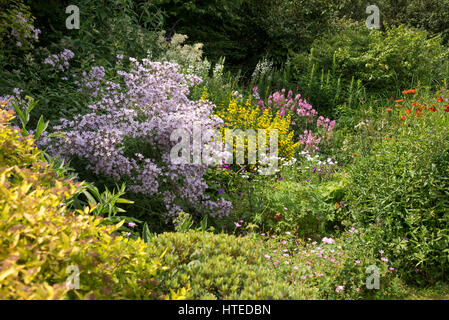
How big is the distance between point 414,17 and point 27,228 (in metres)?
19.7

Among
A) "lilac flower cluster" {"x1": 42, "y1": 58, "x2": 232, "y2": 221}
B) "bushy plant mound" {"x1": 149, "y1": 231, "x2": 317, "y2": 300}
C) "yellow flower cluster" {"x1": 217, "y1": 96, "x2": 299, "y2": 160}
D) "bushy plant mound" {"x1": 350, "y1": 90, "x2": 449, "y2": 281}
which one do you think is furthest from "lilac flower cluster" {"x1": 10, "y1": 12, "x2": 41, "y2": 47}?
"bushy plant mound" {"x1": 350, "y1": 90, "x2": 449, "y2": 281}

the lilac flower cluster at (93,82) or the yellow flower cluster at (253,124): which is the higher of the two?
the lilac flower cluster at (93,82)

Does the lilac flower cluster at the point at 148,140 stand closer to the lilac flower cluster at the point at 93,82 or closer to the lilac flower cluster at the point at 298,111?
the lilac flower cluster at the point at 93,82

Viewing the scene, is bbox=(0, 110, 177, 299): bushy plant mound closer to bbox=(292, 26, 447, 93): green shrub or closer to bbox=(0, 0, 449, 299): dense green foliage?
bbox=(0, 0, 449, 299): dense green foliage

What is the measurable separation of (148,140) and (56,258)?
96.1 inches

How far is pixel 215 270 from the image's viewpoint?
7.66 ft

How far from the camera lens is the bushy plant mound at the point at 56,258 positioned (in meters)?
1.61

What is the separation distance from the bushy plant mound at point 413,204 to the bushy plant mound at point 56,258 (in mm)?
2412

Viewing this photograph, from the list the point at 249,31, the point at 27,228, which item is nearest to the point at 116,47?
the point at 27,228

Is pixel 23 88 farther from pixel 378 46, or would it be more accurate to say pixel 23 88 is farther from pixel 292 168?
pixel 378 46

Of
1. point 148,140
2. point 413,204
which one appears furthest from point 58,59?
point 413,204

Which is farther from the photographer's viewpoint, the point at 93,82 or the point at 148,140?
the point at 93,82

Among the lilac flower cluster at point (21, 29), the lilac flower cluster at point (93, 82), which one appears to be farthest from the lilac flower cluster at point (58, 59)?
the lilac flower cluster at point (93, 82)

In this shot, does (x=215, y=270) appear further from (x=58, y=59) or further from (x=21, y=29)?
(x=21, y=29)
